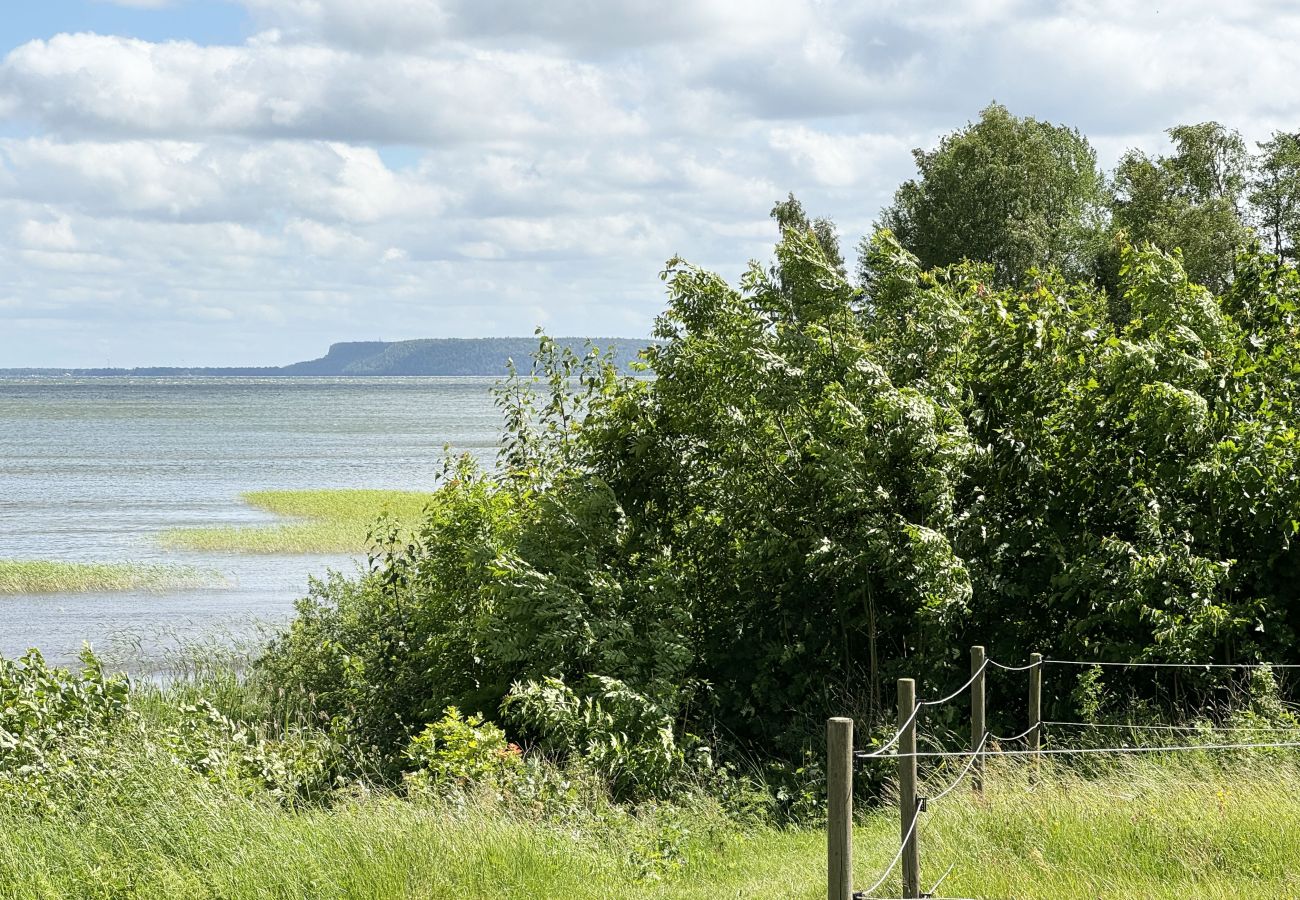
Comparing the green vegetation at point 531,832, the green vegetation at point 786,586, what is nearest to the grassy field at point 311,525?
the green vegetation at point 786,586

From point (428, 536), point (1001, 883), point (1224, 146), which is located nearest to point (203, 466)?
point (1224, 146)

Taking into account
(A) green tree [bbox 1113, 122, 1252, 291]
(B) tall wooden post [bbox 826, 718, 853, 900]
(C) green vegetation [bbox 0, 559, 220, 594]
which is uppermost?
(A) green tree [bbox 1113, 122, 1252, 291]

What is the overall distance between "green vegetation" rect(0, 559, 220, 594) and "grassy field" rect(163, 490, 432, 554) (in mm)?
4111

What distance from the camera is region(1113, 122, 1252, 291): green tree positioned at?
145 ft

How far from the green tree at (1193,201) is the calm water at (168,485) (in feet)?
76.8

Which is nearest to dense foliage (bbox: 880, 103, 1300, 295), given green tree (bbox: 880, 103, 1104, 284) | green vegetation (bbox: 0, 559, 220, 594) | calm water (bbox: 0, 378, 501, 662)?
green tree (bbox: 880, 103, 1104, 284)

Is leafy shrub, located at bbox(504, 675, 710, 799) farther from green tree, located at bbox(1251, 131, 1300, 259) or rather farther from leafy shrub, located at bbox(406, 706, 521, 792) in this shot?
green tree, located at bbox(1251, 131, 1300, 259)

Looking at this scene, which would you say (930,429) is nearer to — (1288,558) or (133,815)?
(1288,558)

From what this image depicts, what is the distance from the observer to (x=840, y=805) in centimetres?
640

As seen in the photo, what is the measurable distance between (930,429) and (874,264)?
2.45m

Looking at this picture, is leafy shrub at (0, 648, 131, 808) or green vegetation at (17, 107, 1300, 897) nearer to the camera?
leafy shrub at (0, 648, 131, 808)

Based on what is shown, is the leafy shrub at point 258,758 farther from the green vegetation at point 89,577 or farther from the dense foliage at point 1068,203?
the dense foliage at point 1068,203

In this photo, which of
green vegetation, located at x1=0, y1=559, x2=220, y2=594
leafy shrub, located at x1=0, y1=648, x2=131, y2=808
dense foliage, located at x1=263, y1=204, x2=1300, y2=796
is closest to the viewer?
leafy shrub, located at x1=0, y1=648, x2=131, y2=808

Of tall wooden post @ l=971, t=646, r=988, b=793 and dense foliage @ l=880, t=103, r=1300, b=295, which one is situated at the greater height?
dense foliage @ l=880, t=103, r=1300, b=295
